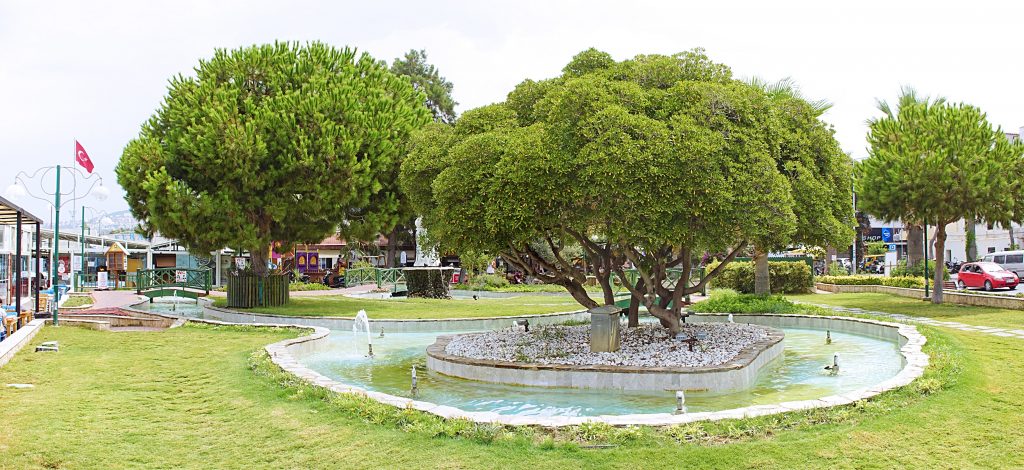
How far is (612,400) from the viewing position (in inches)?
406

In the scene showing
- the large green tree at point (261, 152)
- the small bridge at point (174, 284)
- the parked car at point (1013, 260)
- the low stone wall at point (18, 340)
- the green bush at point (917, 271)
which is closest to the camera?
the low stone wall at point (18, 340)

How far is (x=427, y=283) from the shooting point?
29.9 meters

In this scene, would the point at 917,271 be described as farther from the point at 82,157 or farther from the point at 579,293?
the point at 82,157

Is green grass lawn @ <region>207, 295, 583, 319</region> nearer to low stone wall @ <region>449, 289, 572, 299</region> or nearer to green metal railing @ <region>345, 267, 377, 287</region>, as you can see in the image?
low stone wall @ <region>449, 289, 572, 299</region>

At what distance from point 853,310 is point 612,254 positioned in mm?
11575

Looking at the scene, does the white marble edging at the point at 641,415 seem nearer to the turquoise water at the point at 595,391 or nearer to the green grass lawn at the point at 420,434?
the green grass lawn at the point at 420,434

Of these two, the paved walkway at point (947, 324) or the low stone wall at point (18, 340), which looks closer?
the low stone wall at point (18, 340)

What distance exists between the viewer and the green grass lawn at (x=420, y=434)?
21.8ft

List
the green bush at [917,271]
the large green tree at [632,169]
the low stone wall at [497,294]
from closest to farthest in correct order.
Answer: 1. the large green tree at [632,169]
2. the green bush at [917,271]
3. the low stone wall at [497,294]

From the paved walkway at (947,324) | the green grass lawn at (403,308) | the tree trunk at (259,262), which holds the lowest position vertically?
the paved walkway at (947,324)

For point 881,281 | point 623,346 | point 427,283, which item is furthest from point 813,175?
point 881,281

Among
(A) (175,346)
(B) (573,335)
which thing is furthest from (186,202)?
(B) (573,335)

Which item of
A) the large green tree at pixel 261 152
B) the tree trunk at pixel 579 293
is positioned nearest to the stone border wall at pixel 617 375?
the tree trunk at pixel 579 293

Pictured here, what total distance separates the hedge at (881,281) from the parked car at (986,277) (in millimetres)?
3381
